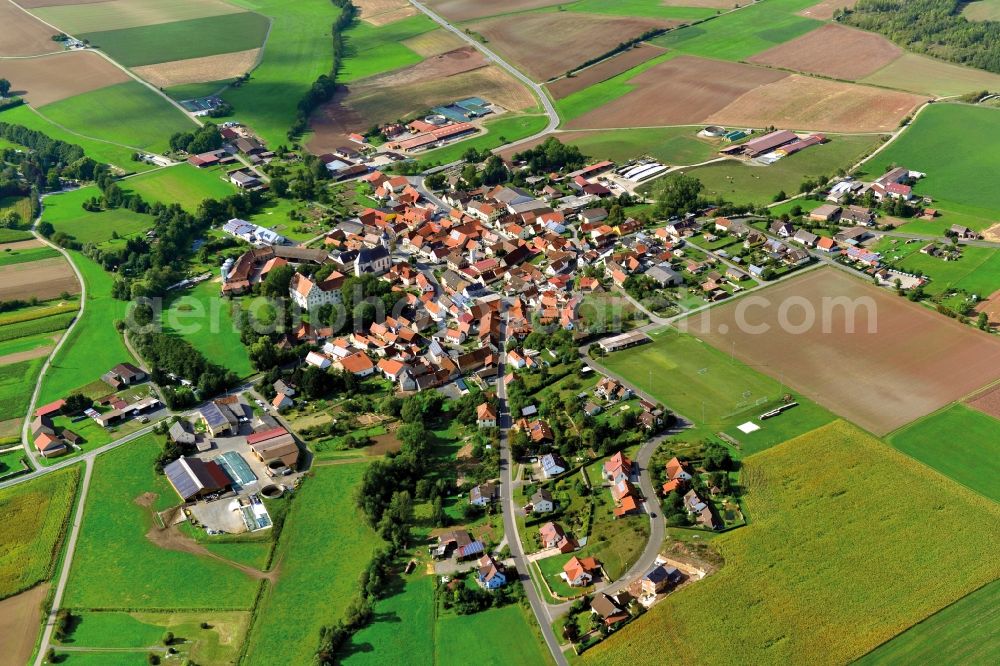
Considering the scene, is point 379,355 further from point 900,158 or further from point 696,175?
point 900,158

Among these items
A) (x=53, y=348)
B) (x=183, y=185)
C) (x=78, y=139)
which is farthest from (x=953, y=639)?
(x=78, y=139)

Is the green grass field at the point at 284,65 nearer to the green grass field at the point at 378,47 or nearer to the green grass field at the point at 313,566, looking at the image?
the green grass field at the point at 378,47

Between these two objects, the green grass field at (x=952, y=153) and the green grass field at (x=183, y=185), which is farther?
the green grass field at (x=183, y=185)

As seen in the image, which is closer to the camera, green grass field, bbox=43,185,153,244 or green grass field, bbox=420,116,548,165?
green grass field, bbox=43,185,153,244

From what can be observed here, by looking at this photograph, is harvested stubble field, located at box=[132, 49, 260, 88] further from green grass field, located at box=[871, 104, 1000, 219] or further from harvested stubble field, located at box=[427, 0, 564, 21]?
green grass field, located at box=[871, 104, 1000, 219]

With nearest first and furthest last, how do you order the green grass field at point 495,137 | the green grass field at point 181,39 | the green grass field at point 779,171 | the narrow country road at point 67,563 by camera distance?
the narrow country road at point 67,563 < the green grass field at point 779,171 < the green grass field at point 495,137 < the green grass field at point 181,39

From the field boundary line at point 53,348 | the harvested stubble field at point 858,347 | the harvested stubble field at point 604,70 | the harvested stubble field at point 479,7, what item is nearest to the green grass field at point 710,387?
the harvested stubble field at point 858,347

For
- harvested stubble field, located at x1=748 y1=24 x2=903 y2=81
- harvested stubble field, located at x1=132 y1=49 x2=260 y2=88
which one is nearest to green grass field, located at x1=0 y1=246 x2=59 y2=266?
harvested stubble field, located at x1=132 y1=49 x2=260 y2=88
